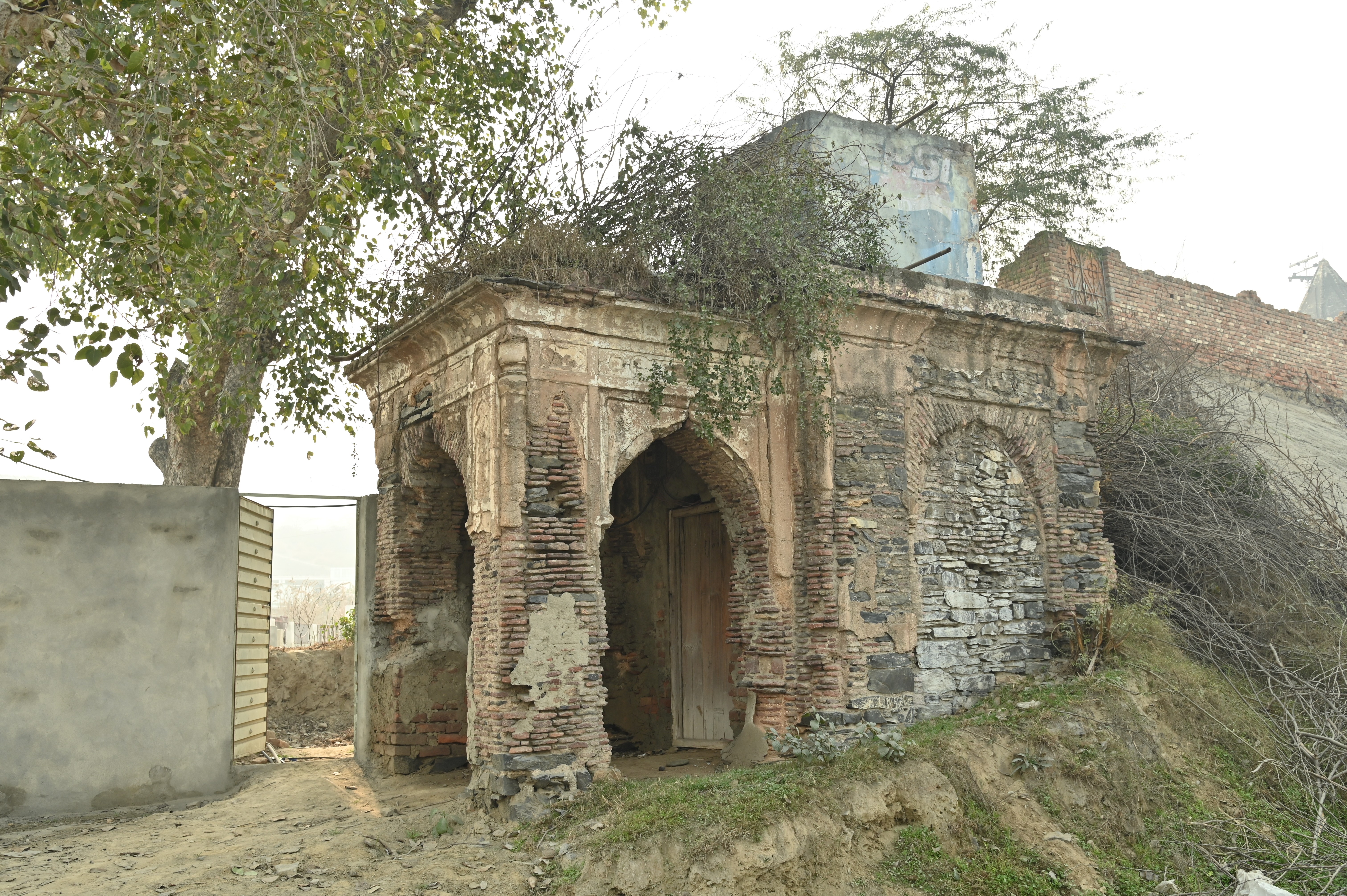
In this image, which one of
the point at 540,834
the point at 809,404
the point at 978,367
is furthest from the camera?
the point at 978,367

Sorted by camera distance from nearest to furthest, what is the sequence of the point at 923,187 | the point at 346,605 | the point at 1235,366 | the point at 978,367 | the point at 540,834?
the point at 540,834 < the point at 978,367 < the point at 923,187 < the point at 1235,366 < the point at 346,605

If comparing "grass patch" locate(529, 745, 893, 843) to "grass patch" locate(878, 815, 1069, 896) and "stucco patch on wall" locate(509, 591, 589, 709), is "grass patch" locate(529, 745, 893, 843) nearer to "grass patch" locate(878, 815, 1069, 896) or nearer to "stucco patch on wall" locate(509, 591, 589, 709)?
"grass patch" locate(878, 815, 1069, 896)

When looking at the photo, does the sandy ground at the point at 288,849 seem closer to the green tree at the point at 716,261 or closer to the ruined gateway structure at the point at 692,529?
the ruined gateway structure at the point at 692,529

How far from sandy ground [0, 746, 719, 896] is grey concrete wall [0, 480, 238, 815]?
312 millimetres

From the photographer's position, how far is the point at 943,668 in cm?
902

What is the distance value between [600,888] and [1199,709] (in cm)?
542

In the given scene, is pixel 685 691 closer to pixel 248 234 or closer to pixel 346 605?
pixel 248 234

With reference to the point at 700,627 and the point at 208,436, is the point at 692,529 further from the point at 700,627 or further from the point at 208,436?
the point at 208,436

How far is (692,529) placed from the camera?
35.0 ft

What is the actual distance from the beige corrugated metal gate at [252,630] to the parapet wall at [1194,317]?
9.43 meters

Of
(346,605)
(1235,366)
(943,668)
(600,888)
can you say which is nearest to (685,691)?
(943,668)

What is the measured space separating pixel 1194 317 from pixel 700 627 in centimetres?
949

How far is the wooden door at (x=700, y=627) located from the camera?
33.6 ft

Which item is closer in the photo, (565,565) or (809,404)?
(565,565)
